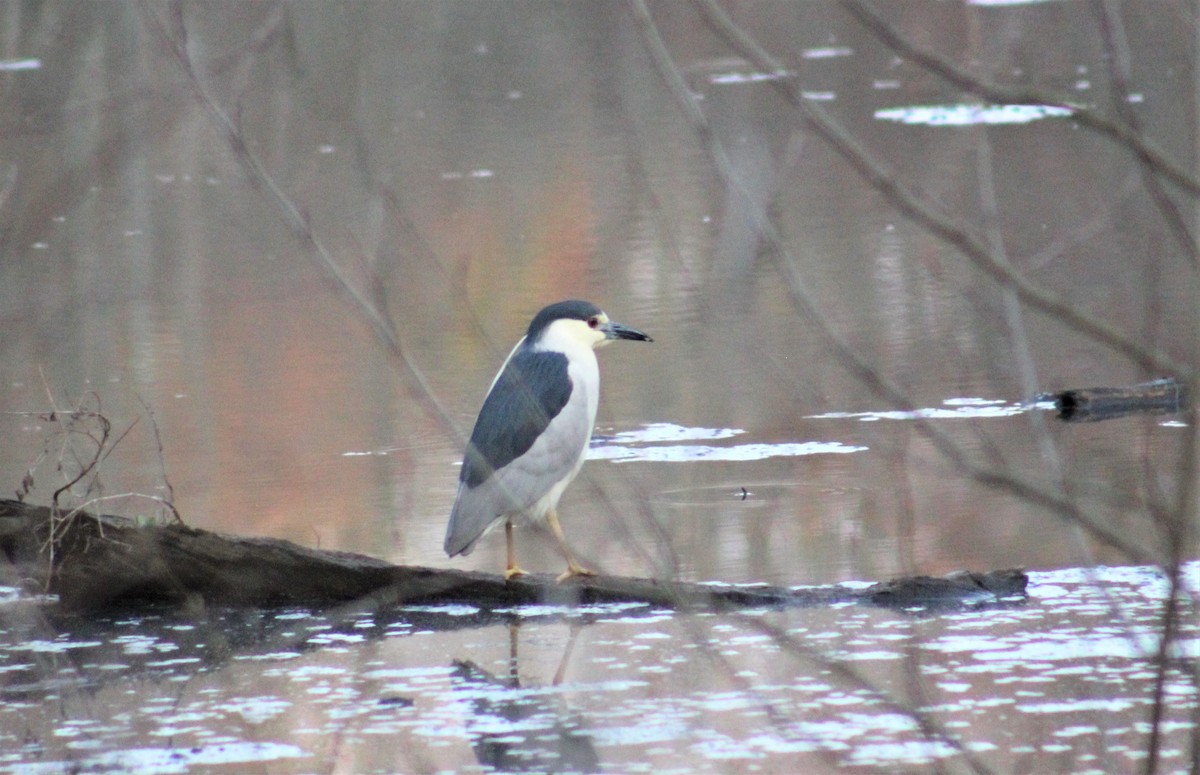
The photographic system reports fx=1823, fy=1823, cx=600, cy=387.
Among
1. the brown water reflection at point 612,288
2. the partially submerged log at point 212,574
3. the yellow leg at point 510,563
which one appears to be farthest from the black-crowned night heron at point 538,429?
the brown water reflection at point 612,288

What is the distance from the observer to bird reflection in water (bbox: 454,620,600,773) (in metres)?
4.15

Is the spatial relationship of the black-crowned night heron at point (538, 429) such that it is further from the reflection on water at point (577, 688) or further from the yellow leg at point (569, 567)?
the reflection on water at point (577, 688)

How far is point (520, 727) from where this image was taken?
4398mm

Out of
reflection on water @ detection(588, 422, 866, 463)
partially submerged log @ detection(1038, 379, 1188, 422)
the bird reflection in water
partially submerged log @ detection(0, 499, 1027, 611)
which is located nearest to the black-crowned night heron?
partially submerged log @ detection(0, 499, 1027, 611)

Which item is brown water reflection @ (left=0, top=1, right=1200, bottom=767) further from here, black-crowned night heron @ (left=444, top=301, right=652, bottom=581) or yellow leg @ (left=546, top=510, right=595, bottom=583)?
black-crowned night heron @ (left=444, top=301, right=652, bottom=581)

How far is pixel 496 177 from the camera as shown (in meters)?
14.3

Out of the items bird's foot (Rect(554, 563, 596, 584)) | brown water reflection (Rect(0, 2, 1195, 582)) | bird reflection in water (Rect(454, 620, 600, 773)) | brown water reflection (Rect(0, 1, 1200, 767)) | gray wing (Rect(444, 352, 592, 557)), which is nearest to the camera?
brown water reflection (Rect(0, 1, 1200, 767))

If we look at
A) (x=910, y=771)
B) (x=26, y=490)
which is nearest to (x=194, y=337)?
(x=26, y=490)

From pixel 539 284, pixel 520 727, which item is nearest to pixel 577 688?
pixel 520 727

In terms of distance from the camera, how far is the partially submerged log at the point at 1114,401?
670cm

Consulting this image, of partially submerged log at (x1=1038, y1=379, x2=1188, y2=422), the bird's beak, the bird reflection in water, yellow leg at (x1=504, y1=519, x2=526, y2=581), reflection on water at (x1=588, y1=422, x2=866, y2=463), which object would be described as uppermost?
the bird's beak

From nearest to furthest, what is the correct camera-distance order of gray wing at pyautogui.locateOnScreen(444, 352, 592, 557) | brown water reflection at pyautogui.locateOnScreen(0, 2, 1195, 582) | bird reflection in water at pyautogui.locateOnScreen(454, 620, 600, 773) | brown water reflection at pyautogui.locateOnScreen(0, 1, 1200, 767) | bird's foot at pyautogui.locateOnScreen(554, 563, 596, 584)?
brown water reflection at pyautogui.locateOnScreen(0, 1, 1200, 767)
brown water reflection at pyautogui.locateOnScreen(0, 2, 1195, 582)
bird reflection in water at pyautogui.locateOnScreen(454, 620, 600, 773)
bird's foot at pyautogui.locateOnScreen(554, 563, 596, 584)
gray wing at pyautogui.locateOnScreen(444, 352, 592, 557)

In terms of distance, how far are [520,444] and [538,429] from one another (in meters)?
0.09

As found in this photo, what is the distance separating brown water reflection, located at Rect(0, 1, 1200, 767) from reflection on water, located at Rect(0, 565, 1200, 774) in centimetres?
38
